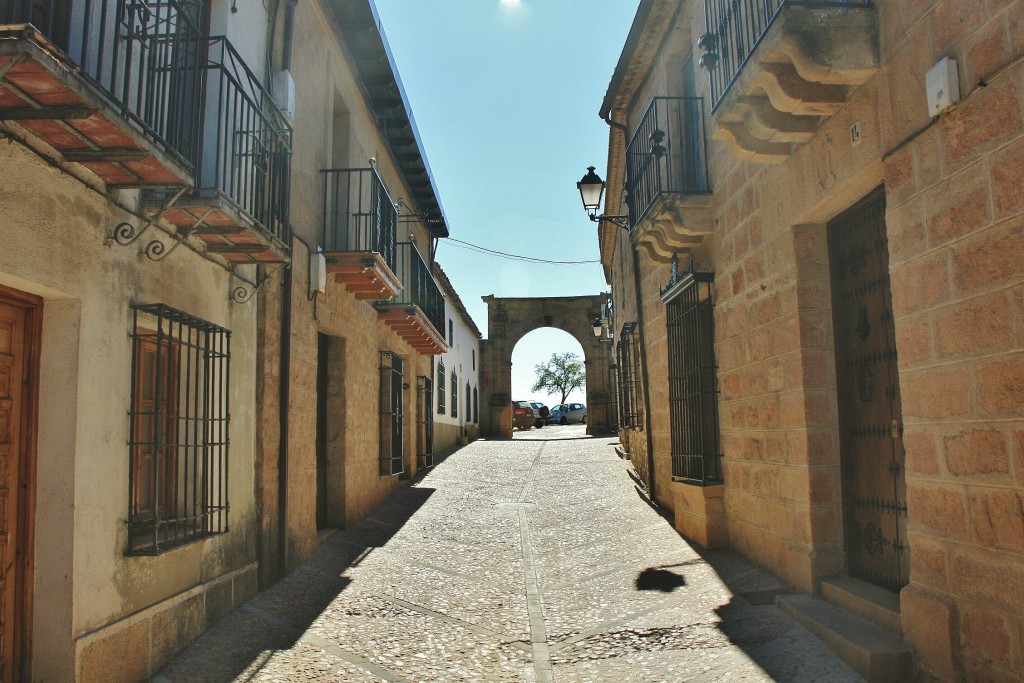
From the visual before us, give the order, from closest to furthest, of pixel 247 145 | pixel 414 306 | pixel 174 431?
pixel 174 431 → pixel 247 145 → pixel 414 306

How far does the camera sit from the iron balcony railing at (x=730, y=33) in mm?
4735

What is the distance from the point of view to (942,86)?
3.24 m

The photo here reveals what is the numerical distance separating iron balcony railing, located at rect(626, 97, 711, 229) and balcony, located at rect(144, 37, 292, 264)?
123 inches

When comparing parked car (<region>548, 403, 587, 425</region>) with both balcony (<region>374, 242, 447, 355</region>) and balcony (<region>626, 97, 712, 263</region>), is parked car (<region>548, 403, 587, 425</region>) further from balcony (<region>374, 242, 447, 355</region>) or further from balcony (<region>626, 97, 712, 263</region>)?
balcony (<region>626, 97, 712, 263</region>)

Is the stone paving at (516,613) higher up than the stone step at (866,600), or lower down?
lower down

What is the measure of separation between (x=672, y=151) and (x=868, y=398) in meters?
3.65

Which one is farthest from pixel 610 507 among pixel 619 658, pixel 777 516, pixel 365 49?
pixel 365 49

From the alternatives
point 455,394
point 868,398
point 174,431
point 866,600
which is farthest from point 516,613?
point 455,394

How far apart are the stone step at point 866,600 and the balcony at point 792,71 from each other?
102 inches

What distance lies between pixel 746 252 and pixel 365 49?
544 centimetres

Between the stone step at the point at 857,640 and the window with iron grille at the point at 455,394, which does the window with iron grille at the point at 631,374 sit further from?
the window with iron grille at the point at 455,394

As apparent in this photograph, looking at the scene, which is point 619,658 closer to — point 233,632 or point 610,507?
point 233,632

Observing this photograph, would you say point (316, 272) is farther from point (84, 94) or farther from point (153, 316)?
point (84, 94)

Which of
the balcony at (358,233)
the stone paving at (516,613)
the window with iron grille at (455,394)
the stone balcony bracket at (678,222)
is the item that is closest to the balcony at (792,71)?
the stone balcony bracket at (678,222)
